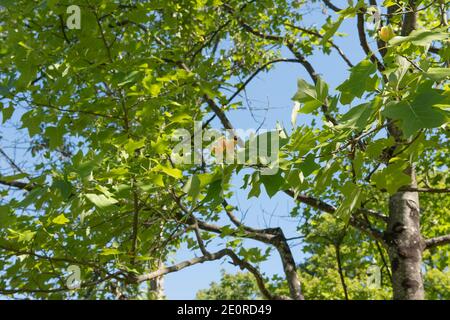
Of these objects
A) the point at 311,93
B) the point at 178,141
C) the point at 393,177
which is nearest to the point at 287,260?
the point at 178,141

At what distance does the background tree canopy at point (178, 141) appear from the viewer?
5.54 feet

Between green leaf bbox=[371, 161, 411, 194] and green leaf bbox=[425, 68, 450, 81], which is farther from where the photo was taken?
green leaf bbox=[371, 161, 411, 194]

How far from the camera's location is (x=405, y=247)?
4.75m

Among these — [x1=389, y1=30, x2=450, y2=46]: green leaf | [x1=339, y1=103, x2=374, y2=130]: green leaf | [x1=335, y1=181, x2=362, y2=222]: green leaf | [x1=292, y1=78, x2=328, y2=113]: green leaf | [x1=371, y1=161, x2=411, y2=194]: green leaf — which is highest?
[x1=389, y1=30, x2=450, y2=46]: green leaf

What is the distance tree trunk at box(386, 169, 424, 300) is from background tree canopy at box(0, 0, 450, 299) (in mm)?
14

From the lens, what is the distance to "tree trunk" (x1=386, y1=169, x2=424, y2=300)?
15.2 ft

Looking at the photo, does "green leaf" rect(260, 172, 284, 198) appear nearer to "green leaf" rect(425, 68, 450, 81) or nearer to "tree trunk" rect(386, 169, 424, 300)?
"green leaf" rect(425, 68, 450, 81)

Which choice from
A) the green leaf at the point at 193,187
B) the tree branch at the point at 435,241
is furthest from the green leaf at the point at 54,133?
the tree branch at the point at 435,241

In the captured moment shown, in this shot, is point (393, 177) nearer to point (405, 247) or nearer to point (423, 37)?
point (423, 37)

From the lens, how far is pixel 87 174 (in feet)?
6.36

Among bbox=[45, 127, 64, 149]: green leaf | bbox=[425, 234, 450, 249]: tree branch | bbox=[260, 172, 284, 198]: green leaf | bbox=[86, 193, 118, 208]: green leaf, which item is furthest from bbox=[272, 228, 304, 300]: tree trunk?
bbox=[260, 172, 284, 198]: green leaf

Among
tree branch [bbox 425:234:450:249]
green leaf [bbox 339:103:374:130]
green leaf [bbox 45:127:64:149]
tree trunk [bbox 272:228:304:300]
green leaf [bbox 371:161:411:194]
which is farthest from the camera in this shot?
tree trunk [bbox 272:228:304:300]

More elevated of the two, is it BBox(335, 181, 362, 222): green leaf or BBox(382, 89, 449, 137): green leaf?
BBox(382, 89, 449, 137): green leaf
